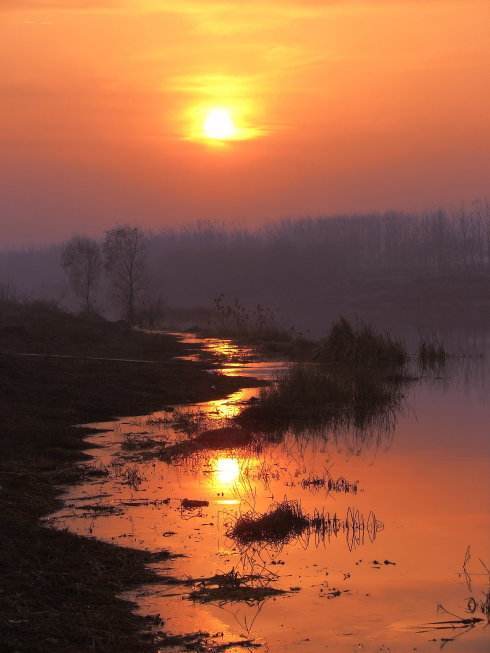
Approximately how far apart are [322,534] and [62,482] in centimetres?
408

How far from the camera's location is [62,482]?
43.4 ft

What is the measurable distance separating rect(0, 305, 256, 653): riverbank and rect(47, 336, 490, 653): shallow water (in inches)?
15.2

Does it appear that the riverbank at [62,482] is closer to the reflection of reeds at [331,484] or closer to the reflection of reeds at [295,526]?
the reflection of reeds at [295,526]

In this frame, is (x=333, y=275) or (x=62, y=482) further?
(x=333, y=275)

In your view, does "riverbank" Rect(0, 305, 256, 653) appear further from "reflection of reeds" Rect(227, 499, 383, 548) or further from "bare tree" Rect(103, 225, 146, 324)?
"bare tree" Rect(103, 225, 146, 324)

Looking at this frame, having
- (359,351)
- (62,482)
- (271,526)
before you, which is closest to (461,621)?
(271,526)

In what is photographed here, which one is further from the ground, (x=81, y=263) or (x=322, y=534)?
(x=81, y=263)

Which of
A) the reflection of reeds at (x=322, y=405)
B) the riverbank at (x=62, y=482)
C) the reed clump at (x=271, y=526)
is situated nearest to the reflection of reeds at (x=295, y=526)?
the reed clump at (x=271, y=526)

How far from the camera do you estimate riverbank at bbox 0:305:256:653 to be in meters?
7.58

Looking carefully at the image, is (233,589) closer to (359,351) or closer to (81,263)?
(359,351)

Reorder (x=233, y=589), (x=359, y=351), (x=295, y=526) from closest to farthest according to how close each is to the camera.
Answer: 1. (x=233, y=589)
2. (x=295, y=526)
3. (x=359, y=351)

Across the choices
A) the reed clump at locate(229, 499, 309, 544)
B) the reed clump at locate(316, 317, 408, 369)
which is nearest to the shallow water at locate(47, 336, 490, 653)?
the reed clump at locate(229, 499, 309, 544)

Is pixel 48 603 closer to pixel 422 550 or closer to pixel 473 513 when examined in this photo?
pixel 422 550

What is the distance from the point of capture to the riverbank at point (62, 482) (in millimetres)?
7582
